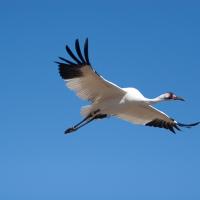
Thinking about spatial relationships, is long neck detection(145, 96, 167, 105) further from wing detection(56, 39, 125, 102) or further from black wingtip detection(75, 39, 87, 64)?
black wingtip detection(75, 39, 87, 64)

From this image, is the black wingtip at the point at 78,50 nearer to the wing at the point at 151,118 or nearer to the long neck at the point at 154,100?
the long neck at the point at 154,100

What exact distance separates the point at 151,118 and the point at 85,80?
3.75 m

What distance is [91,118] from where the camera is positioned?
22406 mm

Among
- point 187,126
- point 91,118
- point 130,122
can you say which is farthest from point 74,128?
point 187,126

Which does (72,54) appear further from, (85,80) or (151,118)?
(151,118)

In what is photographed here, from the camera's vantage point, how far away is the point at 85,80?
21281 mm

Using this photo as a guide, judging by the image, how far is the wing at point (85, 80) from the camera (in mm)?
20672

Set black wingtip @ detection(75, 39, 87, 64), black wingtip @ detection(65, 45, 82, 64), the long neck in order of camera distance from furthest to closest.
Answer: the long neck < black wingtip @ detection(65, 45, 82, 64) < black wingtip @ detection(75, 39, 87, 64)

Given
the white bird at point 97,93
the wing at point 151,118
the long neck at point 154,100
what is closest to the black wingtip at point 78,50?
the white bird at point 97,93

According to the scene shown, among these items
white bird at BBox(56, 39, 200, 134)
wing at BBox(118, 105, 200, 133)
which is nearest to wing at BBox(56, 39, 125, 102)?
white bird at BBox(56, 39, 200, 134)

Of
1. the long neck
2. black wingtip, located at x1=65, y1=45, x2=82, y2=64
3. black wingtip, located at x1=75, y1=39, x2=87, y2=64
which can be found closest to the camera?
black wingtip, located at x1=75, y1=39, x2=87, y2=64

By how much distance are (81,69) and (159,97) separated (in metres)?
2.79

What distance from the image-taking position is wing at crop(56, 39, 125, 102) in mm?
20672

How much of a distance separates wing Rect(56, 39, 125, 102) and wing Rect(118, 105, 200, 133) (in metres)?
1.92
